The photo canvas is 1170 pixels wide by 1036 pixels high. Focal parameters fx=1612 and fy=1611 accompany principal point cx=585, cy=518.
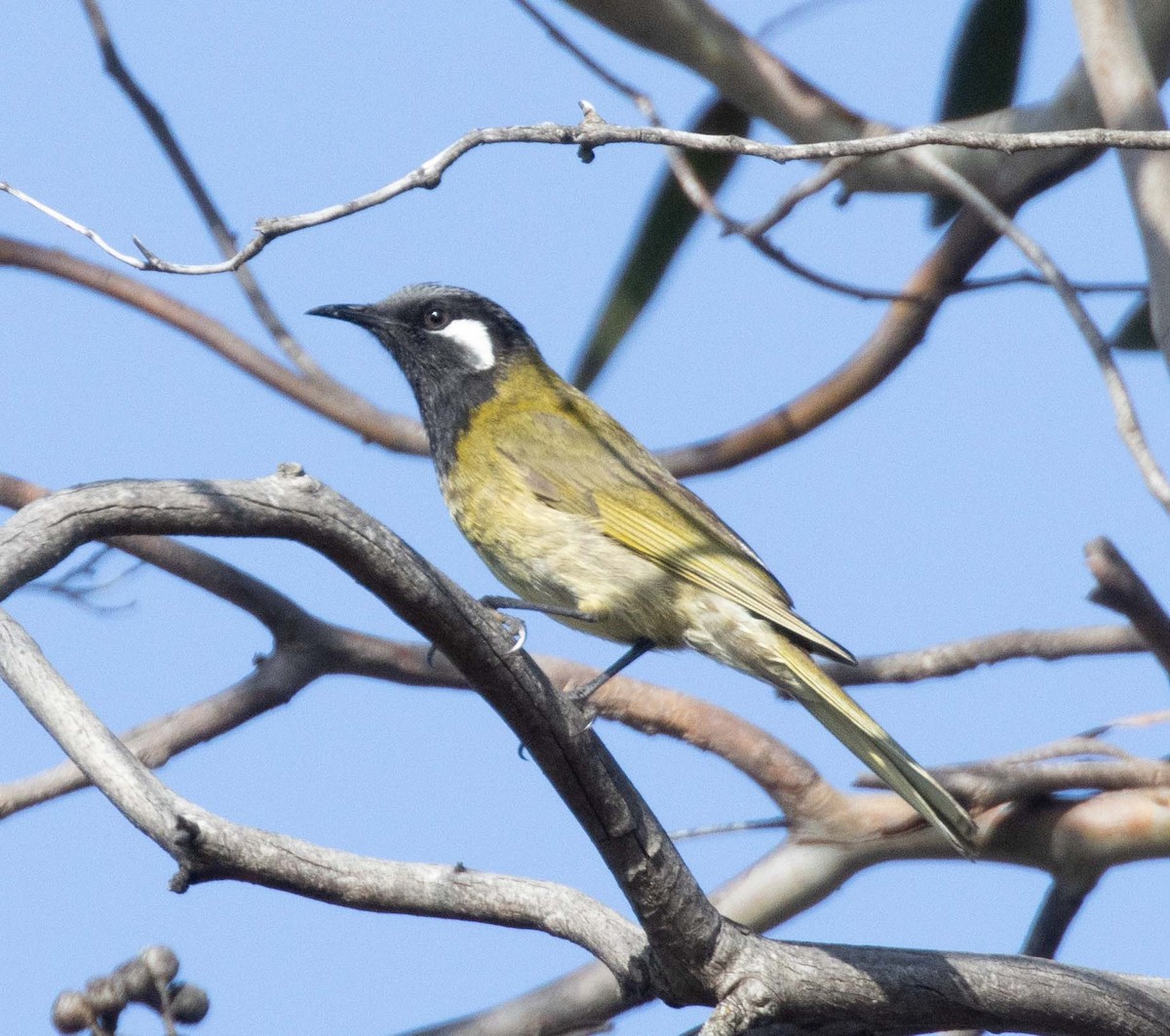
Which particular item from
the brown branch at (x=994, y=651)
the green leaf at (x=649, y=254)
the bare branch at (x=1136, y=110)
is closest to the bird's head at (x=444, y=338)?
the green leaf at (x=649, y=254)

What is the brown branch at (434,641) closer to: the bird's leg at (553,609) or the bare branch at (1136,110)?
the bird's leg at (553,609)

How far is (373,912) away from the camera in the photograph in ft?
10.6

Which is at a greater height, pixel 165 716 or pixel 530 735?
pixel 165 716

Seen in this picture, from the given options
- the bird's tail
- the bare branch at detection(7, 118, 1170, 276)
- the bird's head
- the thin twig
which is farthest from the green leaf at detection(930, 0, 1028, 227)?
the bare branch at detection(7, 118, 1170, 276)

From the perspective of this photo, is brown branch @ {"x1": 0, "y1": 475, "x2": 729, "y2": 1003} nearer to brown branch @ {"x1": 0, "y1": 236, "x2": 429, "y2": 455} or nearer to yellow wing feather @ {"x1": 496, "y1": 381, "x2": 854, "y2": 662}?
yellow wing feather @ {"x1": 496, "y1": 381, "x2": 854, "y2": 662}

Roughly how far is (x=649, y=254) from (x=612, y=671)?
229 centimetres

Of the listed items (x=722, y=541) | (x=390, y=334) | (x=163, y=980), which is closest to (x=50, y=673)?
(x=163, y=980)

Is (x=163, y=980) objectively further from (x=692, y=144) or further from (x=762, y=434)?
(x=762, y=434)

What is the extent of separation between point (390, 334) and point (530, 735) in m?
2.71

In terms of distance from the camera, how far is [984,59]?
5973 mm

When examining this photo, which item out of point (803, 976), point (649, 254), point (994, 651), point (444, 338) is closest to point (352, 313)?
point (444, 338)

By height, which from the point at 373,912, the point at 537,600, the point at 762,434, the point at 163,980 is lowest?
the point at 163,980

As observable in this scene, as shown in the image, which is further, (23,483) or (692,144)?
(23,483)

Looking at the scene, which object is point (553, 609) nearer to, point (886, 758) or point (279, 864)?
point (886, 758)
